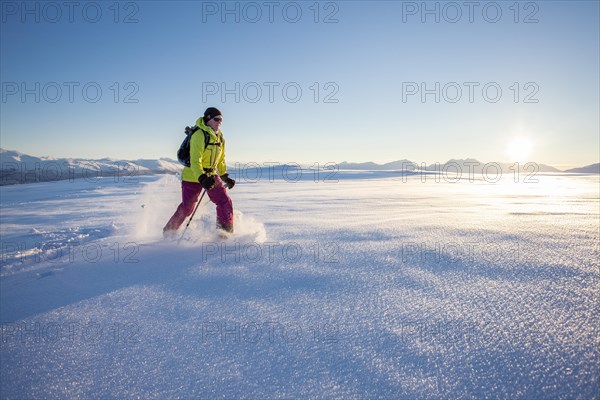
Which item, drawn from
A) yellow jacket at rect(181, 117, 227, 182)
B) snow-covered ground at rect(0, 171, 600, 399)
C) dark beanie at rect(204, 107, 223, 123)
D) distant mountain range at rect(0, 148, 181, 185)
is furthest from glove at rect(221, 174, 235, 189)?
distant mountain range at rect(0, 148, 181, 185)

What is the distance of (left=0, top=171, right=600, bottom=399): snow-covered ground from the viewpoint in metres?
1.09

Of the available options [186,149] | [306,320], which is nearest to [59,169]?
[186,149]

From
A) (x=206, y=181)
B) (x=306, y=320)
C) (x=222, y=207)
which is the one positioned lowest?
(x=306, y=320)

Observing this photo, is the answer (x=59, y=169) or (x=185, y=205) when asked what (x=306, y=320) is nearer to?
(x=185, y=205)

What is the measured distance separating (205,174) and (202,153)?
28 cm

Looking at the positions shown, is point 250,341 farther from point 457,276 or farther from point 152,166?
point 152,166

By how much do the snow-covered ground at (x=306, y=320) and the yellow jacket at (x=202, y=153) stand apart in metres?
0.94

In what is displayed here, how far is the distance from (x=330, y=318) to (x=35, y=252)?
3.13 metres

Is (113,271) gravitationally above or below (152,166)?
below

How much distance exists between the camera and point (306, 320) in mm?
1508

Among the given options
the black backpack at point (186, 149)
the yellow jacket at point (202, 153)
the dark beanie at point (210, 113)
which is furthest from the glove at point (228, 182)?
the dark beanie at point (210, 113)

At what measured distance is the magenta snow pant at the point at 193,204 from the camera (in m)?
3.52

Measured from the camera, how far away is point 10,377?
45.7 inches

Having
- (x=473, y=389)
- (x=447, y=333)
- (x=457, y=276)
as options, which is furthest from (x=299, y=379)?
(x=457, y=276)
